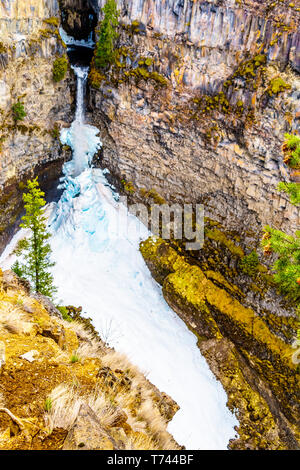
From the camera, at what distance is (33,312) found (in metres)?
11.4

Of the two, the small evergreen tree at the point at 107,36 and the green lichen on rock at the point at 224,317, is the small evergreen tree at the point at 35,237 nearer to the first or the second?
the green lichen on rock at the point at 224,317

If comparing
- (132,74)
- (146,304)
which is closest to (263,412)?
(146,304)

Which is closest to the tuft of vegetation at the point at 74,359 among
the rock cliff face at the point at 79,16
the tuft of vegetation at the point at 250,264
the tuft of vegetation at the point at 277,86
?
the tuft of vegetation at the point at 250,264

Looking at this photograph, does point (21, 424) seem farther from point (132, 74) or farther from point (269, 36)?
point (132, 74)

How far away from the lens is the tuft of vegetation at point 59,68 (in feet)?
98.1

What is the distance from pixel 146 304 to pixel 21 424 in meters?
20.7

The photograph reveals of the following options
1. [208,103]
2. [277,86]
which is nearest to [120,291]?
[208,103]

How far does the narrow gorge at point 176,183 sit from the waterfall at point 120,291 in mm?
107

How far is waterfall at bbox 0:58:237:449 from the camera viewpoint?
71.9ft

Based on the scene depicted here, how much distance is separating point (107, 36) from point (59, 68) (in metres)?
4.58

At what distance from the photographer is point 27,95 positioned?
28.5 meters

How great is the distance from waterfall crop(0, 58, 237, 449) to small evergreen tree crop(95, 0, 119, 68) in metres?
3.52

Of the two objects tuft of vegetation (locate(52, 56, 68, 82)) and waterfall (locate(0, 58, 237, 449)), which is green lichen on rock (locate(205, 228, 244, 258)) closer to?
waterfall (locate(0, 58, 237, 449))

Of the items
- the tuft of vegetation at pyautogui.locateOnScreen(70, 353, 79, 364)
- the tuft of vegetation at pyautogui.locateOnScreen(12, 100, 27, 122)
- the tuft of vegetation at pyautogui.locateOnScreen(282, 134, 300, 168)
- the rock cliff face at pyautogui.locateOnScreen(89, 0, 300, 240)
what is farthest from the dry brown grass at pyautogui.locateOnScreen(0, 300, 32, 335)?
the tuft of vegetation at pyautogui.locateOnScreen(12, 100, 27, 122)
